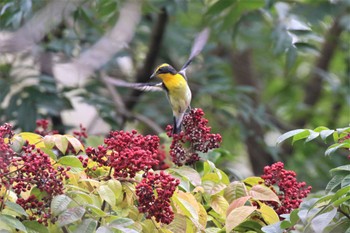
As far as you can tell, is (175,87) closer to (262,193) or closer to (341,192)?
(262,193)

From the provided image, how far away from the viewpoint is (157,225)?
267cm

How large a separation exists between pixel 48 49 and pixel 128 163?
3.12 m

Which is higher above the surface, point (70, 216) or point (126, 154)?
point (126, 154)

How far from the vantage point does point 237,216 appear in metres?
2.66

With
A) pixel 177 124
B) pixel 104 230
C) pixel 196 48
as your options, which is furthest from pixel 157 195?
pixel 196 48

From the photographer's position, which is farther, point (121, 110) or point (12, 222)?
point (121, 110)

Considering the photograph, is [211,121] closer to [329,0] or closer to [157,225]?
[329,0]

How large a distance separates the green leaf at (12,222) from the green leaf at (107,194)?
0.28 m

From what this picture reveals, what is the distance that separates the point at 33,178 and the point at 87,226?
25 cm

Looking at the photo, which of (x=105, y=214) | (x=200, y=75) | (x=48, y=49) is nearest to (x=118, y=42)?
(x=48, y=49)

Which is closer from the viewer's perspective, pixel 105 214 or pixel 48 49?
pixel 105 214

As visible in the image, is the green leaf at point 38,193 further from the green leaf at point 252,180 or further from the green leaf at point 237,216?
the green leaf at point 252,180

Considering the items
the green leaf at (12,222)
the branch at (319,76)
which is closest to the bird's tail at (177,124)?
the green leaf at (12,222)

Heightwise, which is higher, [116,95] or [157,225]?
[116,95]
